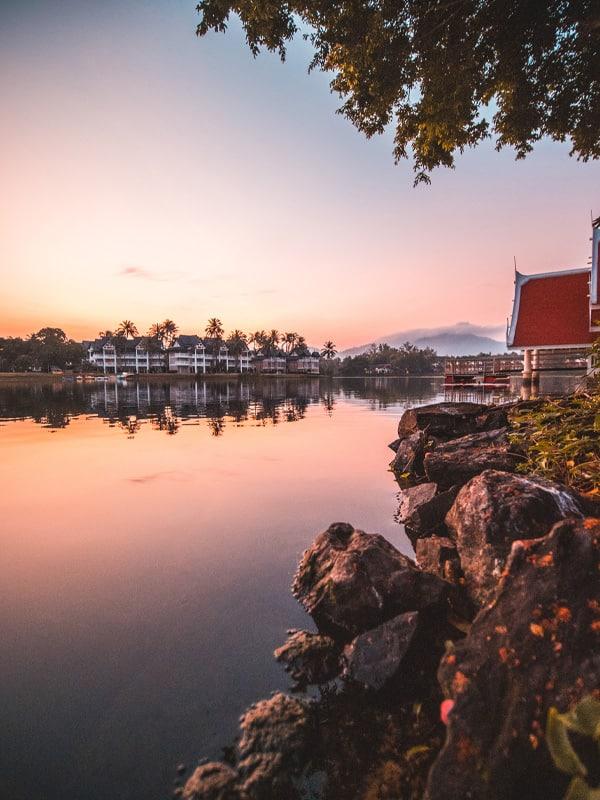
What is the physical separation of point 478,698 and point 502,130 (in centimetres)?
1414

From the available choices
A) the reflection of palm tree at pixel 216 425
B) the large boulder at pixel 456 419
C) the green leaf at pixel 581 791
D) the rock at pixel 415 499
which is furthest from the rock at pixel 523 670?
the reflection of palm tree at pixel 216 425

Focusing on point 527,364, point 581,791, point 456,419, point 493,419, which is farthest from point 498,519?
point 527,364

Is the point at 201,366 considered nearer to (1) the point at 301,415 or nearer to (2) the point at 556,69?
(1) the point at 301,415

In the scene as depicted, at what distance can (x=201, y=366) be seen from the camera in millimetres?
127000

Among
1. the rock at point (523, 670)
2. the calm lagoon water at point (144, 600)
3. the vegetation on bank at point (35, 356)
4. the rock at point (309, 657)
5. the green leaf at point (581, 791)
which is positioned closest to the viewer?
the green leaf at point (581, 791)

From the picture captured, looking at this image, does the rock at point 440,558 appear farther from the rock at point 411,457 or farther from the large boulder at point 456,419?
the large boulder at point 456,419

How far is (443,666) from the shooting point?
2594mm

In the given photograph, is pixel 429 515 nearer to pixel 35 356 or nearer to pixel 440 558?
pixel 440 558

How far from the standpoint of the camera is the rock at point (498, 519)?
13.2 ft

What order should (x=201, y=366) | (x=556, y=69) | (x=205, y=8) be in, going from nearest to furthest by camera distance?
(x=205, y=8) → (x=556, y=69) → (x=201, y=366)

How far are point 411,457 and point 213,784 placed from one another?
29.7 ft

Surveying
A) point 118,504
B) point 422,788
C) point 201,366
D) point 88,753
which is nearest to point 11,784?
point 88,753

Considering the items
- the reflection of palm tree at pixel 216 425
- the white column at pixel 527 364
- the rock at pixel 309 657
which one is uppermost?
the white column at pixel 527 364

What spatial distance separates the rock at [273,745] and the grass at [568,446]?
454cm
